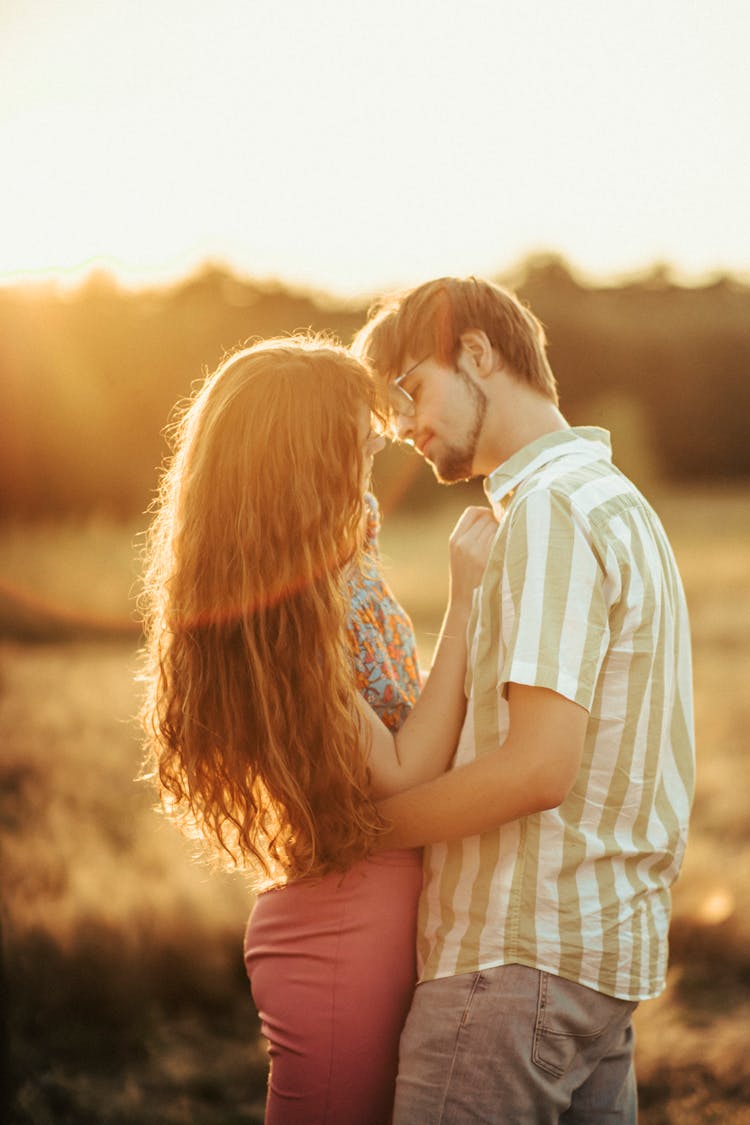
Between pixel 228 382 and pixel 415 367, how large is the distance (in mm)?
516

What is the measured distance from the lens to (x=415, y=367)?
2.27 metres

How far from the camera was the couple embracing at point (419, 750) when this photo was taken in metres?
1.72

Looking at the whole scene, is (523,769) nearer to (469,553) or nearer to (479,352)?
(469,553)

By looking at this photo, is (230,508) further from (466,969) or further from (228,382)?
(466,969)

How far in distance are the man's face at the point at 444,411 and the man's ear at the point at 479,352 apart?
21mm

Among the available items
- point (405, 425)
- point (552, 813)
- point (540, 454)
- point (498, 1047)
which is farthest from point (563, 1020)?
point (405, 425)

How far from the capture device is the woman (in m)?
1.86

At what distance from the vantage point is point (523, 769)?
165cm

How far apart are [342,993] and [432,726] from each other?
0.56m

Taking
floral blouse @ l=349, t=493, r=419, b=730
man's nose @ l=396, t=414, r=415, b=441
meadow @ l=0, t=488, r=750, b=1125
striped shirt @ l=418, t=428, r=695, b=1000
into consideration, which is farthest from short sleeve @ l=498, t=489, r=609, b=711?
man's nose @ l=396, t=414, r=415, b=441

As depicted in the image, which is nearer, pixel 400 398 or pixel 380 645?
pixel 380 645

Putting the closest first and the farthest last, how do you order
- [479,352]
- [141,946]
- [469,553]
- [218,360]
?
[469,553], [479,352], [141,946], [218,360]

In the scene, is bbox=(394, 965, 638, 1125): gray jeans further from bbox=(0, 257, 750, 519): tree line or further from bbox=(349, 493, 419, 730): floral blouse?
bbox=(0, 257, 750, 519): tree line

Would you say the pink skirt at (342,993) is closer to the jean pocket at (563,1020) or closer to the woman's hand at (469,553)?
the jean pocket at (563,1020)
